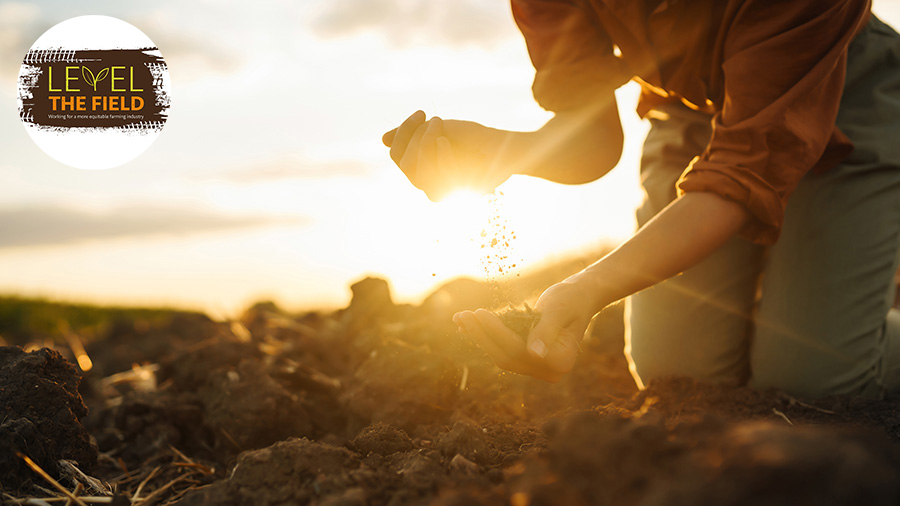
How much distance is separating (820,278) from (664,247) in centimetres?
134

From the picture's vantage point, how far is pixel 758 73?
1812 millimetres

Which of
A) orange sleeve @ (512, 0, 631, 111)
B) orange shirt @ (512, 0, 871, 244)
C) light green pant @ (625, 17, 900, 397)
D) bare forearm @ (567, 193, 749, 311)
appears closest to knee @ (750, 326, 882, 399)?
light green pant @ (625, 17, 900, 397)

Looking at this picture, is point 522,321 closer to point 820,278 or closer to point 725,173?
point 725,173

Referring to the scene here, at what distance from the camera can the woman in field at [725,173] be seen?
5.64ft

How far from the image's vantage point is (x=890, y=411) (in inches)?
85.4

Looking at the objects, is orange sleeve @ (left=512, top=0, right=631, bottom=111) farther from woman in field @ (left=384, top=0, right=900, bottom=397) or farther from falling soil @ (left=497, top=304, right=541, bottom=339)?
falling soil @ (left=497, top=304, right=541, bottom=339)

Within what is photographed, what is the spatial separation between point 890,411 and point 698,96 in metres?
1.44

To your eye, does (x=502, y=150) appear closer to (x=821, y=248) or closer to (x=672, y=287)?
(x=672, y=287)

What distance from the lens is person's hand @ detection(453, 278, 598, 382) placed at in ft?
4.75

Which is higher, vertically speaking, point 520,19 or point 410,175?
point 520,19

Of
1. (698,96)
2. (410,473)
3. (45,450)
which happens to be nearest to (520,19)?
(698,96)

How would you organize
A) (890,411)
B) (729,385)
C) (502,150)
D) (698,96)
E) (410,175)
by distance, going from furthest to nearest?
(729,385) → (698,96) → (890,411) → (502,150) → (410,175)

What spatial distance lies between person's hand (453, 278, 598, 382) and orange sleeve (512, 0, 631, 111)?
1080 millimetres

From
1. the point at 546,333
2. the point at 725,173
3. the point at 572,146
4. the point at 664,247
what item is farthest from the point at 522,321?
the point at 572,146
